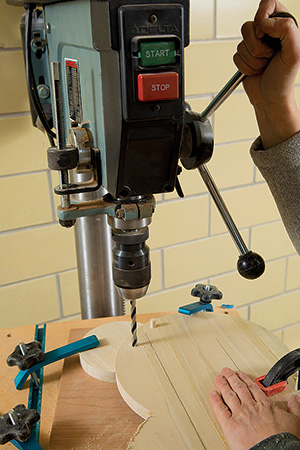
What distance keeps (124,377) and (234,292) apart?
0.93 meters

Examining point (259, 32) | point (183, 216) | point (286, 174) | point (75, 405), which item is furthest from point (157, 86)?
point (183, 216)

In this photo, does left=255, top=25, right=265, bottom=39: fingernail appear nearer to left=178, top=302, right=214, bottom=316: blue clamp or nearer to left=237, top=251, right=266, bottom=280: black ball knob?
left=237, top=251, right=266, bottom=280: black ball knob

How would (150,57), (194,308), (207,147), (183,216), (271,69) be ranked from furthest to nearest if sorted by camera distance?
(183,216) < (194,308) < (271,69) < (207,147) < (150,57)

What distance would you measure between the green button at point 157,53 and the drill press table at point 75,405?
1.64 feet

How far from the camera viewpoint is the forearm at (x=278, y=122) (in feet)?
2.72

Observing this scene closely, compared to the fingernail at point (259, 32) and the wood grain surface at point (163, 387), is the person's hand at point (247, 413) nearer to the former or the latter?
→ the wood grain surface at point (163, 387)

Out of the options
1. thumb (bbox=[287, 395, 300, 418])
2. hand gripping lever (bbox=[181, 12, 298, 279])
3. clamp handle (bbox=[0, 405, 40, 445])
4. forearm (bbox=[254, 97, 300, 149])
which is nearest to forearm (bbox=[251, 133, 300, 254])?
forearm (bbox=[254, 97, 300, 149])

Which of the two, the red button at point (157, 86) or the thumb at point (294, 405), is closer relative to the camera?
the red button at point (157, 86)

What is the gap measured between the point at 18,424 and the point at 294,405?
1.28 feet

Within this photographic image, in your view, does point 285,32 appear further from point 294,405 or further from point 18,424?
point 18,424

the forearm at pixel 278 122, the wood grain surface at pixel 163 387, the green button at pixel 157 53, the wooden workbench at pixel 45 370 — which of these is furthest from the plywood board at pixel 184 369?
the green button at pixel 157 53

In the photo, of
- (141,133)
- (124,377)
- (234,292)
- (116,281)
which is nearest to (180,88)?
(141,133)

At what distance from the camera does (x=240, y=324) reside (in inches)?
34.4

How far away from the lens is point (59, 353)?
0.82m
